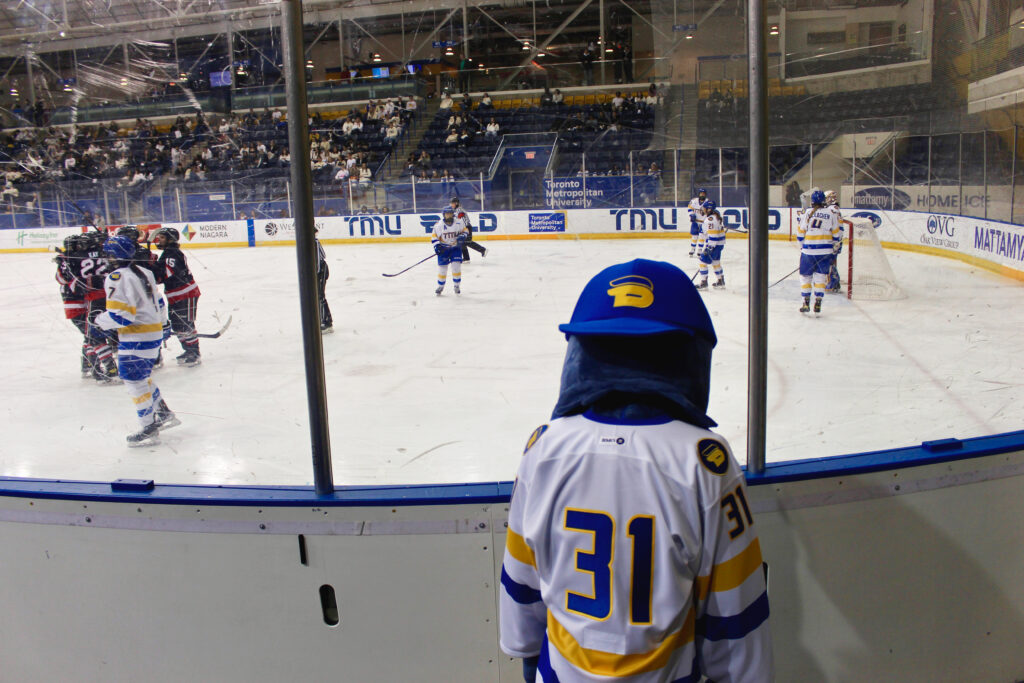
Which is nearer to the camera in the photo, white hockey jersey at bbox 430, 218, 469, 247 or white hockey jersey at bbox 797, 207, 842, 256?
white hockey jersey at bbox 430, 218, 469, 247

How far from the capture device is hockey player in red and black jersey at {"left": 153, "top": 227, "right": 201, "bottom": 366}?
7.54ft

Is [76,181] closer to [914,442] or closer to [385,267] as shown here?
[385,267]

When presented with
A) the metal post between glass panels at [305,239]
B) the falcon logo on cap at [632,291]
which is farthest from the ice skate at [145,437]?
the falcon logo on cap at [632,291]

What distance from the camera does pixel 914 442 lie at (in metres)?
2.08

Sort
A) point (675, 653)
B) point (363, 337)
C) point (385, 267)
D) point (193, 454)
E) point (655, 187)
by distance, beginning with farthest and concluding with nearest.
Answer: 1. point (363, 337)
2. point (385, 267)
3. point (655, 187)
4. point (193, 454)
5. point (675, 653)

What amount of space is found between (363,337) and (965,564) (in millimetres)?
2653

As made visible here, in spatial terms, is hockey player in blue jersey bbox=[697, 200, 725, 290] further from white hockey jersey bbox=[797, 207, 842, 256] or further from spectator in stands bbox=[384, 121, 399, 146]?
spectator in stands bbox=[384, 121, 399, 146]

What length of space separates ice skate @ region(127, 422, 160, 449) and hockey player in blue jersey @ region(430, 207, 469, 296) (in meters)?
1.18

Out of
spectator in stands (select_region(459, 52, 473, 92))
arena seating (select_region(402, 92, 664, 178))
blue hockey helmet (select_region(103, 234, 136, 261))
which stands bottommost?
blue hockey helmet (select_region(103, 234, 136, 261))

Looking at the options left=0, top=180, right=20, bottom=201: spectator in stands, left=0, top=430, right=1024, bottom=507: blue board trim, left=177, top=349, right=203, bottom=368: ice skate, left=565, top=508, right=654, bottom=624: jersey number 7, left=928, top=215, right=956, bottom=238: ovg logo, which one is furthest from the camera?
left=928, top=215, right=956, bottom=238: ovg logo

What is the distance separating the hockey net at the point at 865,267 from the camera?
381 cm

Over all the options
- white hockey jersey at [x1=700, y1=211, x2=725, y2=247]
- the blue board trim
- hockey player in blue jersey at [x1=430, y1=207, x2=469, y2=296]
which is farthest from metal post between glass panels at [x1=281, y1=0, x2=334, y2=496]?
white hockey jersey at [x1=700, y1=211, x2=725, y2=247]

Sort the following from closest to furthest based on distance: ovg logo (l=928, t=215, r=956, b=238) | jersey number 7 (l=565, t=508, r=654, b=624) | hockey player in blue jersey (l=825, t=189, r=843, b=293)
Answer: jersey number 7 (l=565, t=508, r=654, b=624), hockey player in blue jersey (l=825, t=189, r=843, b=293), ovg logo (l=928, t=215, r=956, b=238)

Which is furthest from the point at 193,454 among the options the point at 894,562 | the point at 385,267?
the point at 894,562
